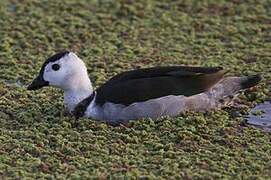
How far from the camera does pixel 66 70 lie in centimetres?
708

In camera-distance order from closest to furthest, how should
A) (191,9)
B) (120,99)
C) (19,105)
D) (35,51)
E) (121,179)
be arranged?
(121,179) → (120,99) → (19,105) → (35,51) → (191,9)

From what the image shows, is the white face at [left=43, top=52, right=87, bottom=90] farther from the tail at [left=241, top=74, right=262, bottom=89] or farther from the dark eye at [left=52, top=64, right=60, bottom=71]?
the tail at [left=241, top=74, right=262, bottom=89]

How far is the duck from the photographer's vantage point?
6.83 meters

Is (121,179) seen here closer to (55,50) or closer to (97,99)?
(97,99)

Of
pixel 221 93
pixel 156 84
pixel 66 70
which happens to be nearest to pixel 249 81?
pixel 221 93

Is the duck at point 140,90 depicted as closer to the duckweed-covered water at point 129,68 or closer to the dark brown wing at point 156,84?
the dark brown wing at point 156,84

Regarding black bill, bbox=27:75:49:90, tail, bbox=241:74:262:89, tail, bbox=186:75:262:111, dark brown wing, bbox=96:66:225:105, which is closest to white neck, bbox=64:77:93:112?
dark brown wing, bbox=96:66:225:105

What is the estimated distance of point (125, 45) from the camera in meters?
9.05

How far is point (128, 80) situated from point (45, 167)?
1316 mm

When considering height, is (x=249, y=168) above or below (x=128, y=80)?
below

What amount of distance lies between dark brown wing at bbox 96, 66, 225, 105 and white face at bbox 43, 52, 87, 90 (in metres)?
0.24

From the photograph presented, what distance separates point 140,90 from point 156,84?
0.48ft

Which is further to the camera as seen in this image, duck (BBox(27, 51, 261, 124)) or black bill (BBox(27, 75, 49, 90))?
black bill (BBox(27, 75, 49, 90))

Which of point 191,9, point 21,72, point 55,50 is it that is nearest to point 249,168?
point 21,72
